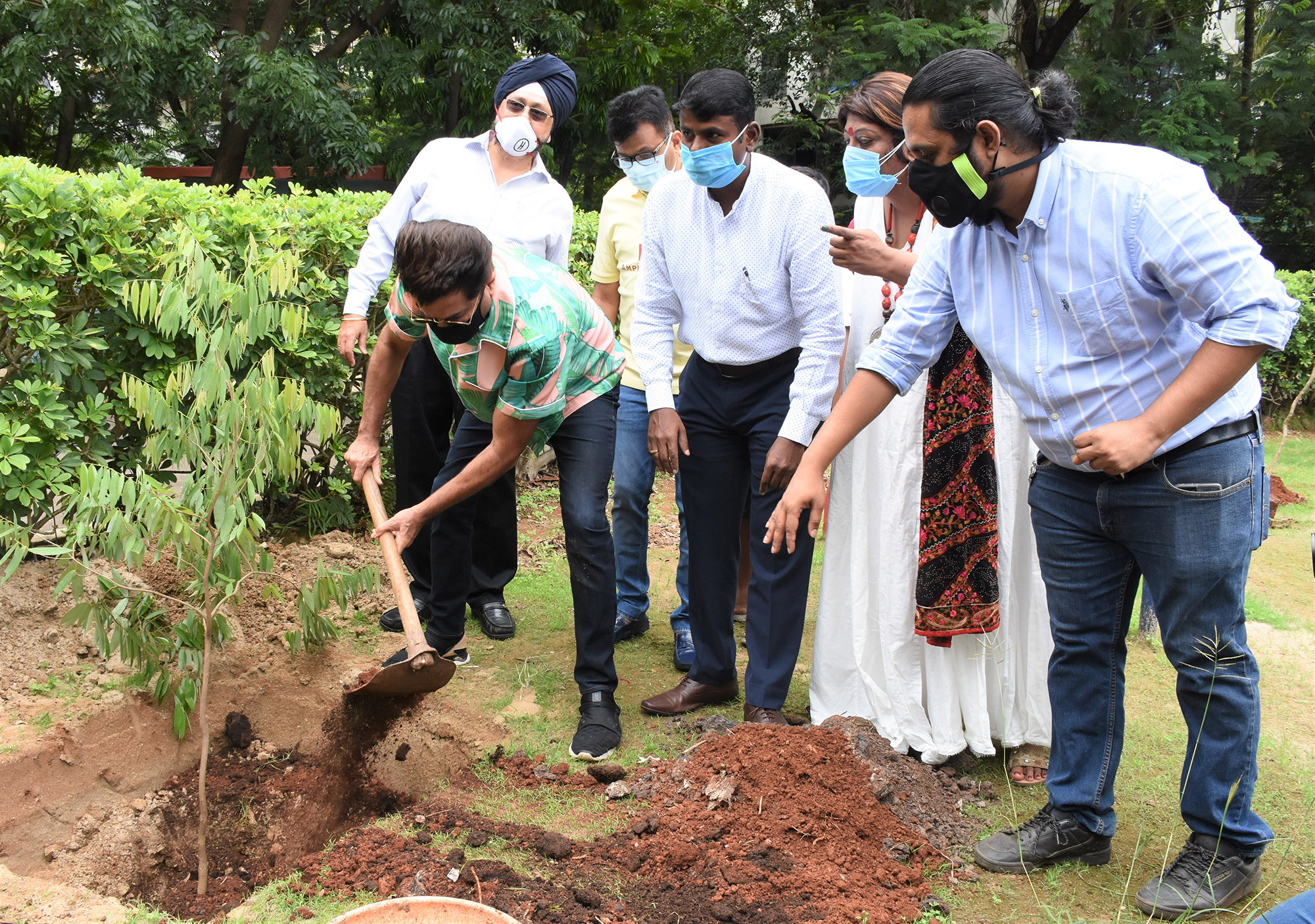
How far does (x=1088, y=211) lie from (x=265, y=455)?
226 cm

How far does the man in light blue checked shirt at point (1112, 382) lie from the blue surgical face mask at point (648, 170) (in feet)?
6.45

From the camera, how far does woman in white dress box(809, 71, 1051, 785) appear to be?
3301 mm

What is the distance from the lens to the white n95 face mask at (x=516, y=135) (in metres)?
4.11

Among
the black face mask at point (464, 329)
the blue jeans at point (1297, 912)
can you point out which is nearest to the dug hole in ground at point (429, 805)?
the blue jeans at point (1297, 912)

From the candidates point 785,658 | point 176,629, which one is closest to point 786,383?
point 785,658

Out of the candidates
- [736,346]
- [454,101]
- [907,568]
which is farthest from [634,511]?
[454,101]

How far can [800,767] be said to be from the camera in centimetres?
301

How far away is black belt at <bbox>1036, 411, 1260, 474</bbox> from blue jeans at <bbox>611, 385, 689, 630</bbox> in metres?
2.22

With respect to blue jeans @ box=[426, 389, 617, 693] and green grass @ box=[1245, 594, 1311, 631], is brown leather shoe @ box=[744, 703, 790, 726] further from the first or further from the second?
green grass @ box=[1245, 594, 1311, 631]

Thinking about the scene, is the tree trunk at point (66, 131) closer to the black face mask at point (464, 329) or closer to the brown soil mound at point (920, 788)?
the black face mask at point (464, 329)

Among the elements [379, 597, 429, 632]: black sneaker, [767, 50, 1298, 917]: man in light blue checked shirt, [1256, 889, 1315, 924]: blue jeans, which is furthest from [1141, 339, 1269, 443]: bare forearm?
[379, 597, 429, 632]: black sneaker

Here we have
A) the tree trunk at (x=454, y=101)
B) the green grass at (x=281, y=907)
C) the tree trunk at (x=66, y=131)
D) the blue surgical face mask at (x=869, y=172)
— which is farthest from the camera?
the tree trunk at (x=454, y=101)

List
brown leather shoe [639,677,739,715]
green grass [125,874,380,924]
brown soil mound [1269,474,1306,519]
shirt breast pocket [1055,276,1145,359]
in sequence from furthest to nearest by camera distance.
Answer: brown soil mound [1269,474,1306,519]
brown leather shoe [639,677,739,715]
green grass [125,874,380,924]
shirt breast pocket [1055,276,1145,359]

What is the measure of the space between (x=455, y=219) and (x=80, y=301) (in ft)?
4.72
